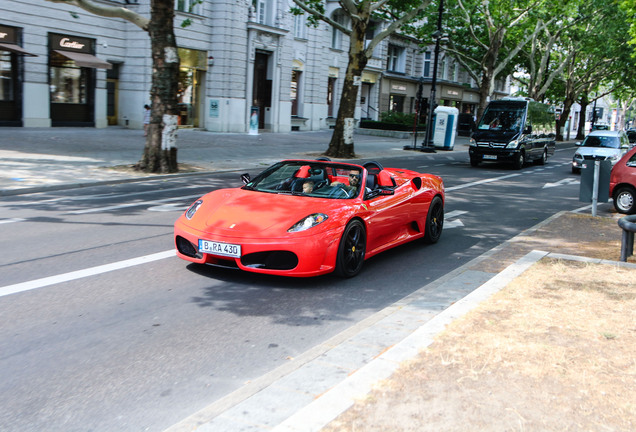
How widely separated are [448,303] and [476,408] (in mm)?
2326

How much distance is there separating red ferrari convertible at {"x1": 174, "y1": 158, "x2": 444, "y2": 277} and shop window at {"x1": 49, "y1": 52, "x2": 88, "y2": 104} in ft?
72.4

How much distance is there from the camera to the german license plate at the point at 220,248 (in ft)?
19.7

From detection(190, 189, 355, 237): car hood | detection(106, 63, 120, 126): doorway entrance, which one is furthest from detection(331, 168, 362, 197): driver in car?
detection(106, 63, 120, 126): doorway entrance

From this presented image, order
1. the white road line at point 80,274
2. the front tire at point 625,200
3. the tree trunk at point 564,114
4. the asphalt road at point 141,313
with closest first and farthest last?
the asphalt road at point 141,313 → the white road line at point 80,274 → the front tire at point 625,200 → the tree trunk at point 564,114

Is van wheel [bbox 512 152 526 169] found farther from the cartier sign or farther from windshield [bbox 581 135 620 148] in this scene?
the cartier sign

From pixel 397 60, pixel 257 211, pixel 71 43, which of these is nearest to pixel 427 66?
pixel 397 60

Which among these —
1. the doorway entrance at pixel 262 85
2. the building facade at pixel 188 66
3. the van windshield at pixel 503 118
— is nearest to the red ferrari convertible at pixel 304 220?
the building facade at pixel 188 66

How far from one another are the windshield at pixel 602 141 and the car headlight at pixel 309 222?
19614 mm

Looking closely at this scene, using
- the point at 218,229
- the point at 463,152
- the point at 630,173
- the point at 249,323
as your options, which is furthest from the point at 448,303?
the point at 463,152

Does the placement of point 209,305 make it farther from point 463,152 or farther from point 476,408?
point 463,152

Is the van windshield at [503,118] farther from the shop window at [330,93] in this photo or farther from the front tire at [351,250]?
the shop window at [330,93]

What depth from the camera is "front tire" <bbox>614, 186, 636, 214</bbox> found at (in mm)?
12602

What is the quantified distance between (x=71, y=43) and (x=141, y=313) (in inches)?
979

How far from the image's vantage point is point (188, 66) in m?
31.9
